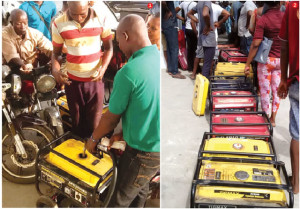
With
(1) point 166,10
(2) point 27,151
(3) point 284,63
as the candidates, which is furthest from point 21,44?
(1) point 166,10

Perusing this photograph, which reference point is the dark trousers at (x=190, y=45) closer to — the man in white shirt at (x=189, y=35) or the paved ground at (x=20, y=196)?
the man in white shirt at (x=189, y=35)

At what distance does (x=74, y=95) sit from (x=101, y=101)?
0.21 metres

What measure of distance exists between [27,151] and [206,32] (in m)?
3.18

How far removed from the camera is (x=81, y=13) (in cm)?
226

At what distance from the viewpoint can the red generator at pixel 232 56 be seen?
5129 millimetres

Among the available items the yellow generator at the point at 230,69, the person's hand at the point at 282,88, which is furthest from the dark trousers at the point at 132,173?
the yellow generator at the point at 230,69

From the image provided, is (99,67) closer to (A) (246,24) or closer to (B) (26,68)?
(B) (26,68)

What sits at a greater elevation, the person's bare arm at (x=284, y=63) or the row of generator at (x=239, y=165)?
the person's bare arm at (x=284, y=63)

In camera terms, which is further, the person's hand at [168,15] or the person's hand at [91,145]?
the person's hand at [168,15]

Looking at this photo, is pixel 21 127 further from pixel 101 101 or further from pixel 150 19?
pixel 150 19

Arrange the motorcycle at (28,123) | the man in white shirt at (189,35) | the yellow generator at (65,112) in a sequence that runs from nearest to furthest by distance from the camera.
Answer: the motorcycle at (28,123) < the yellow generator at (65,112) < the man in white shirt at (189,35)

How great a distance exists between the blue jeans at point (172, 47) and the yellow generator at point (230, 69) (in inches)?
36.7

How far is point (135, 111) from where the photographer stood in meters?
1.98

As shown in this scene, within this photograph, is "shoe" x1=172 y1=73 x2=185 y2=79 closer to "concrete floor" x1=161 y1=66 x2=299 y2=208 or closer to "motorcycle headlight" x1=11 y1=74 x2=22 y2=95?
"concrete floor" x1=161 y1=66 x2=299 y2=208
